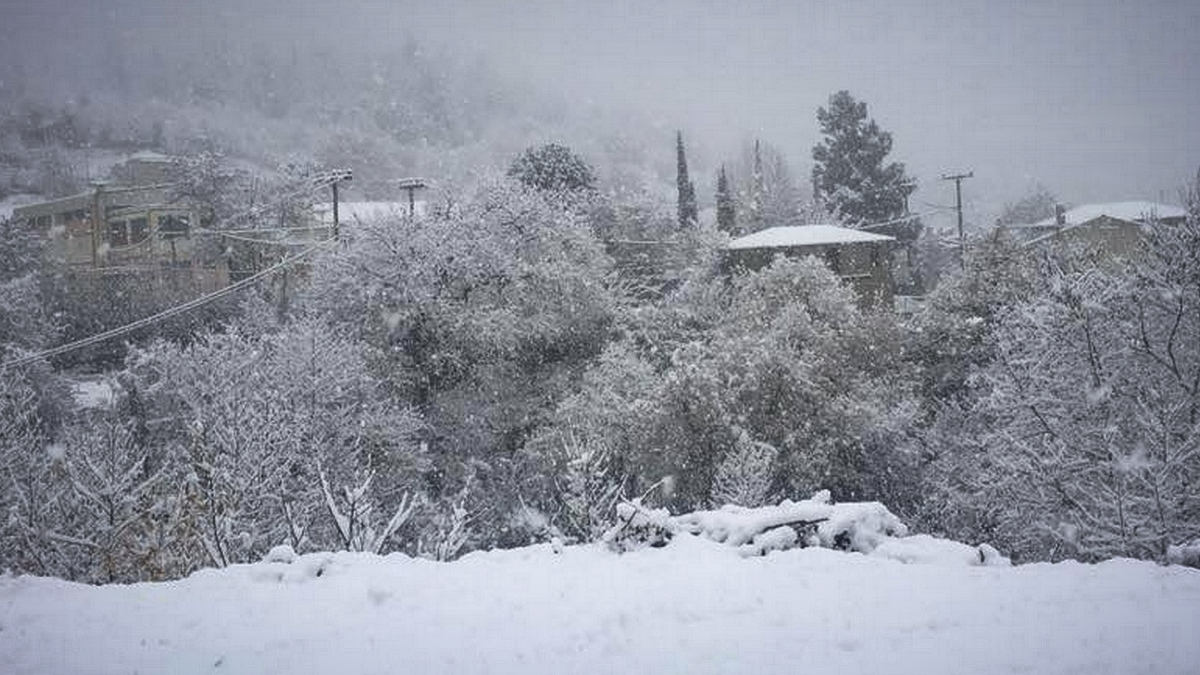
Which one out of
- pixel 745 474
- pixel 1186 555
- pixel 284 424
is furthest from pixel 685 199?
pixel 1186 555

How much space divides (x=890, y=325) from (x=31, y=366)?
30443 millimetres

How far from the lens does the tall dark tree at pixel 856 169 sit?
2431 inches

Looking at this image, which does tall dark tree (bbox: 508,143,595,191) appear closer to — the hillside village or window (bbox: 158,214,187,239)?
the hillside village

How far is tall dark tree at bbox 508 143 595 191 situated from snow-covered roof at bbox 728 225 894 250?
11505 mm

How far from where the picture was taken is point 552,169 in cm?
4691

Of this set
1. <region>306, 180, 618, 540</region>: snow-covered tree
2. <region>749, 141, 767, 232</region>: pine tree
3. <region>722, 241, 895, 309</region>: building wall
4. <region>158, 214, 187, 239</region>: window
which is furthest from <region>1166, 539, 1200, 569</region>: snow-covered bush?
<region>749, 141, 767, 232</region>: pine tree

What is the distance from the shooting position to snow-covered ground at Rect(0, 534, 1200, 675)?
6.27 metres

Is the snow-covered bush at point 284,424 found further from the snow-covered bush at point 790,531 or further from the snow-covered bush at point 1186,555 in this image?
the snow-covered bush at point 1186,555

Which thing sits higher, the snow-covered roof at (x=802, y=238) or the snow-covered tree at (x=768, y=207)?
the snow-covered tree at (x=768, y=207)

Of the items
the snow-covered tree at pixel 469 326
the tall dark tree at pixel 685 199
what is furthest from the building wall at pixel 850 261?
the tall dark tree at pixel 685 199

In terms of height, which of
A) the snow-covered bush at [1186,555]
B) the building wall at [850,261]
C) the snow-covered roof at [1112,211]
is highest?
the snow-covered roof at [1112,211]

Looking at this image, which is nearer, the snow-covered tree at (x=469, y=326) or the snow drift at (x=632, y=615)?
the snow drift at (x=632, y=615)

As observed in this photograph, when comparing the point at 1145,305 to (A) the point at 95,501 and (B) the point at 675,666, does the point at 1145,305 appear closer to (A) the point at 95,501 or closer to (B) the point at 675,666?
(B) the point at 675,666

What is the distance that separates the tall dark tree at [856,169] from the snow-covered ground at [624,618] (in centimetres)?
5609
